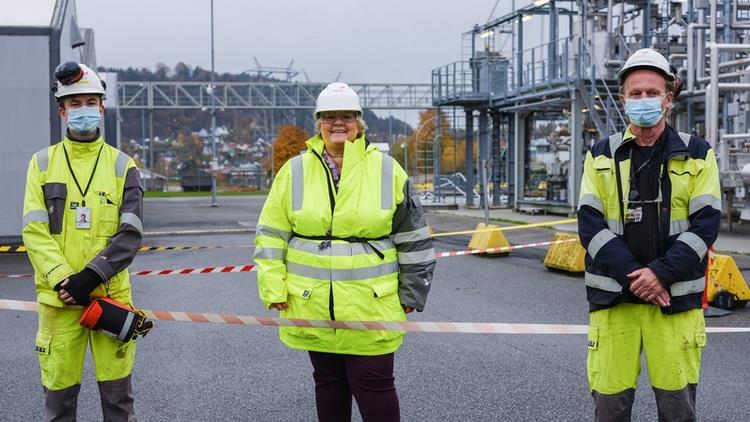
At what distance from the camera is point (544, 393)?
5.68m

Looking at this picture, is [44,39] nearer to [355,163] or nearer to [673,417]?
[355,163]

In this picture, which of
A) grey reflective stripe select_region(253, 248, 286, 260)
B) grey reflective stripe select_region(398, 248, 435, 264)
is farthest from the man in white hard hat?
grey reflective stripe select_region(253, 248, 286, 260)

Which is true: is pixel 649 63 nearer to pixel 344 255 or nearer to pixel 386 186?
pixel 386 186

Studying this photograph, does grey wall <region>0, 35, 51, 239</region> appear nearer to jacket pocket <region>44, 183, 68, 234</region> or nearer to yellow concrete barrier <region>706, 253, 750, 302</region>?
yellow concrete barrier <region>706, 253, 750, 302</region>

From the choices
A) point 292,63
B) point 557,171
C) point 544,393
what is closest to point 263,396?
point 544,393

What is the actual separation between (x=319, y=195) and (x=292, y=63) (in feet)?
276

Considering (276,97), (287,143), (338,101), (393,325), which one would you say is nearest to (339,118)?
(338,101)

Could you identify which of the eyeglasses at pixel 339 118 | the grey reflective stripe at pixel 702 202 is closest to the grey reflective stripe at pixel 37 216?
the eyeglasses at pixel 339 118

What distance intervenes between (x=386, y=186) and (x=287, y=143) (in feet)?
234

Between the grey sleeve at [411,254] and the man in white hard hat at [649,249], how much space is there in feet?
2.55

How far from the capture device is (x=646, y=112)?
3889mm

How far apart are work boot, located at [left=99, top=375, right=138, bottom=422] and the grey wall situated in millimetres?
12700

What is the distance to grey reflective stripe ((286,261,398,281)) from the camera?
3957mm

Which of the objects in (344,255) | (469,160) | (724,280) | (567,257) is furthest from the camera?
(469,160)
